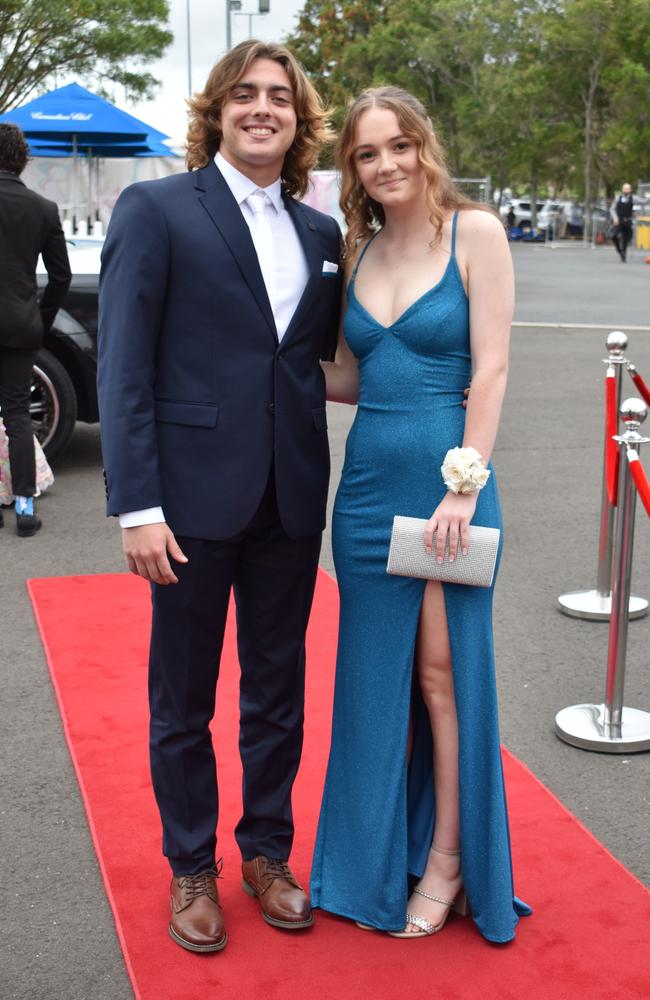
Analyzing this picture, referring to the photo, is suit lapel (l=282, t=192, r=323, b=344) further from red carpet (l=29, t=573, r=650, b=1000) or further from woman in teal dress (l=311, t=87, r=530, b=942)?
red carpet (l=29, t=573, r=650, b=1000)

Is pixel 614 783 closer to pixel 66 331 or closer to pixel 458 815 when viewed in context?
pixel 458 815

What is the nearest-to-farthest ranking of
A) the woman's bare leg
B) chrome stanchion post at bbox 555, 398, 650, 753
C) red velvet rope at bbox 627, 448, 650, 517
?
the woman's bare leg
red velvet rope at bbox 627, 448, 650, 517
chrome stanchion post at bbox 555, 398, 650, 753

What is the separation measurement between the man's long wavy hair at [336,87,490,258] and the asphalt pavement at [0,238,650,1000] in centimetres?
177

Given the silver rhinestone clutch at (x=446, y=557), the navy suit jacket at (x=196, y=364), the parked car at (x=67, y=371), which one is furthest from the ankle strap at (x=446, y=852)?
the parked car at (x=67, y=371)

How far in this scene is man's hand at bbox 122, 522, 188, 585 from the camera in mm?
2842

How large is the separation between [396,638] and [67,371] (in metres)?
5.28

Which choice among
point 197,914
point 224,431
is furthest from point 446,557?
point 197,914

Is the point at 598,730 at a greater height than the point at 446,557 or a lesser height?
lesser

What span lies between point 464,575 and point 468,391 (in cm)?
43

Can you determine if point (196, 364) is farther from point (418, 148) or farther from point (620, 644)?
point (620, 644)

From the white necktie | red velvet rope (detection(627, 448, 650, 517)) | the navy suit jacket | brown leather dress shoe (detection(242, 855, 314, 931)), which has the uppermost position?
the white necktie

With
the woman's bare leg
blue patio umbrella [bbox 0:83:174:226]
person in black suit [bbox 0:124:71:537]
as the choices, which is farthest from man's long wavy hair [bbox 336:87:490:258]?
blue patio umbrella [bbox 0:83:174:226]

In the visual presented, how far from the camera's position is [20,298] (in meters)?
6.71

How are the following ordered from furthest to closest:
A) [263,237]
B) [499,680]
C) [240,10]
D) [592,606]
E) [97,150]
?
1. [240,10]
2. [97,150]
3. [592,606]
4. [499,680]
5. [263,237]
